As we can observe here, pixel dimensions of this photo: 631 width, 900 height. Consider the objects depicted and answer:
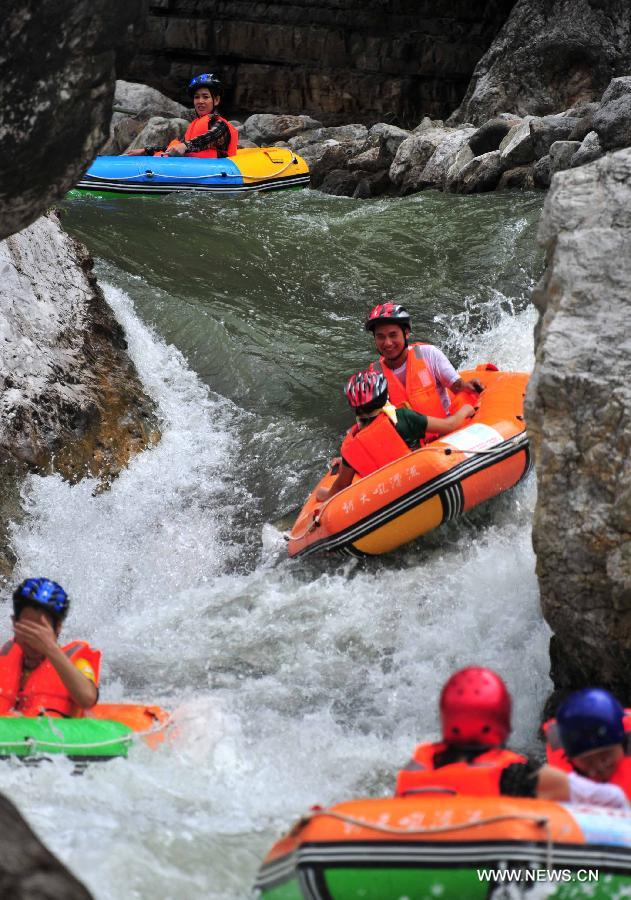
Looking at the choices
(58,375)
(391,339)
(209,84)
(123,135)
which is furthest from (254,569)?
(123,135)

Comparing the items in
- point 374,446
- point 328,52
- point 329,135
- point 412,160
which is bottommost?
point 374,446

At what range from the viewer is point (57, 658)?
14.6 feet

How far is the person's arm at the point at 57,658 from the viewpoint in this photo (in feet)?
14.6

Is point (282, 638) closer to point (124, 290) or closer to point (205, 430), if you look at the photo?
point (205, 430)

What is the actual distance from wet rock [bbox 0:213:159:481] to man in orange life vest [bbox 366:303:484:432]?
200 centimetres

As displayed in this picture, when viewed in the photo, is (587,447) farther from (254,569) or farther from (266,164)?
(266,164)

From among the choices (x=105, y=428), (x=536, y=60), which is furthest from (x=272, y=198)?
(x=105, y=428)

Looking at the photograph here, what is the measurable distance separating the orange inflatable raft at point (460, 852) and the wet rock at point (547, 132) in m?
12.3

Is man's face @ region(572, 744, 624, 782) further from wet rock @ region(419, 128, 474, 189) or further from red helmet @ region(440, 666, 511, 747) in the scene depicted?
wet rock @ region(419, 128, 474, 189)

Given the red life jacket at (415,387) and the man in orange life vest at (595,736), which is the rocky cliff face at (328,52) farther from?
the man in orange life vest at (595,736)

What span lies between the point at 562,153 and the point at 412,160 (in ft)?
10.5

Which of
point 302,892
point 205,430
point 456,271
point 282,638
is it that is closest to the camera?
point 302,892

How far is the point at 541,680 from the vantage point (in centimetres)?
514

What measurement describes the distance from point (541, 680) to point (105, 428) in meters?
3.82
